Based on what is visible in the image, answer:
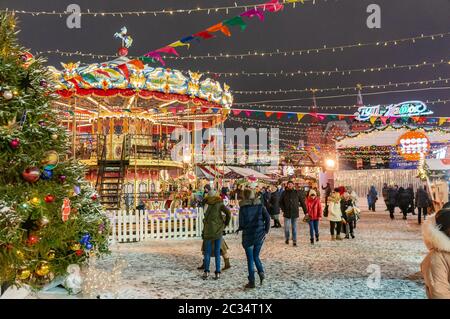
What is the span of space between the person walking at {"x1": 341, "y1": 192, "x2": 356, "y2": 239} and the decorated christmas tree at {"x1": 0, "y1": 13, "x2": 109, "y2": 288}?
8.15 metres

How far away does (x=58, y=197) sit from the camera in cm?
479

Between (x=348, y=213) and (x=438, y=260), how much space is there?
881 centimetres

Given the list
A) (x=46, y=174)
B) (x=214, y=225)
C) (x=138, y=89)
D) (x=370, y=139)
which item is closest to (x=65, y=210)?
(x=46, y=174)

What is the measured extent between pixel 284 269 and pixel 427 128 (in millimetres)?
22917

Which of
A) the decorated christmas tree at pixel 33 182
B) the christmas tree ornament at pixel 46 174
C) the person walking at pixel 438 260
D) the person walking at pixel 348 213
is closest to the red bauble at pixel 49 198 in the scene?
the decorated christmas tree at pixel 33 182

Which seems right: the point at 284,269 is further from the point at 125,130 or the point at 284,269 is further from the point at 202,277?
the point at 125,130

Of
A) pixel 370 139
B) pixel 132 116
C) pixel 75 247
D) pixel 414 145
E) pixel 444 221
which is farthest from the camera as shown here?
pixel 370 139

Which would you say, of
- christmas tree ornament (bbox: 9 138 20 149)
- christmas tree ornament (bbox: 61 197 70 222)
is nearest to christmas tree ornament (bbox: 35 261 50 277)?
christmas tree ornament (bbox: 61 197 70 222)

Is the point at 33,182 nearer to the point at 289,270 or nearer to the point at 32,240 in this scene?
the point at 32,240

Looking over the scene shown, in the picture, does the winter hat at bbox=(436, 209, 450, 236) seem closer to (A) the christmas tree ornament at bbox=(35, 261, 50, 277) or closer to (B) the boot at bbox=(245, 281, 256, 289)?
(B) the boot at bbox=(245, 281, 256, 289)

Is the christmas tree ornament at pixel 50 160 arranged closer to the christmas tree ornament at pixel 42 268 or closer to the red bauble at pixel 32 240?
the red bauble at pixel 32 240

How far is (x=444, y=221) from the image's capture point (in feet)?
9.67

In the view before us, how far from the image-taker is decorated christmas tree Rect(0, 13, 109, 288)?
434 centimetres
